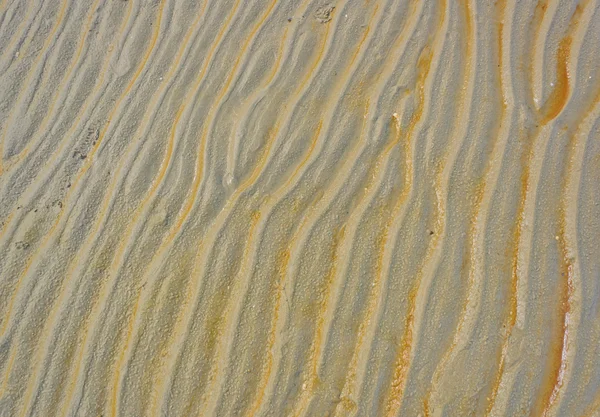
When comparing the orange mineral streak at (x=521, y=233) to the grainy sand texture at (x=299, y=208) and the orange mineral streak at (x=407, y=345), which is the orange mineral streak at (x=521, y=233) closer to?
the grainy sand texture at (x=299, y=208)

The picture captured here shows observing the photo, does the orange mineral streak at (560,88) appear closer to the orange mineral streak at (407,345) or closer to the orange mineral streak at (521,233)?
the orange mineral streak at (521,233)

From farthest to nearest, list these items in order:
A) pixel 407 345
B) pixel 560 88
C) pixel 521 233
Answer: pixel 560 88 → pixel 521 233 → pixel 407 345

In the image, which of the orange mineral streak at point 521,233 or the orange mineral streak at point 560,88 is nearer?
the orange mineral streak at point 521,233

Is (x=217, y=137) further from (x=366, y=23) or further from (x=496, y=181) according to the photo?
(x=496, y=181)

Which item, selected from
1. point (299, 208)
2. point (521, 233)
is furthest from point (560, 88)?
point (299, 208)

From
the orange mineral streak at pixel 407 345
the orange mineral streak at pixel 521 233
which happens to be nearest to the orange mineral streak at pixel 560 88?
the orange mineral streak at pixel 521 233

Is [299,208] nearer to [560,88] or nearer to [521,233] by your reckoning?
[521,233]

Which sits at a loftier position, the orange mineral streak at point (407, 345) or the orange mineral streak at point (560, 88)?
the orange mineral streak at point (560, 88)

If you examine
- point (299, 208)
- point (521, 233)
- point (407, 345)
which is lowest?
point (407, 345)

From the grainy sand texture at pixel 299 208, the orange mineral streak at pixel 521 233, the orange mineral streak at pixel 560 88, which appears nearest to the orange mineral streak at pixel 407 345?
the grainy sand texture at pixel 299 208

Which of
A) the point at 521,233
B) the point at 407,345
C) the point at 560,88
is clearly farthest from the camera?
the point at 560,88

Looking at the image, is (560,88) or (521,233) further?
(560,88)
